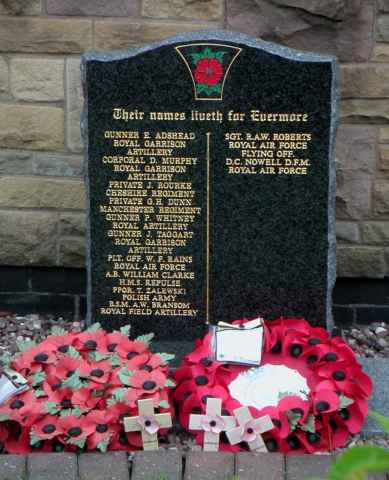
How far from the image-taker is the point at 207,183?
134 inches

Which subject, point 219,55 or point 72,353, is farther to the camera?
point 219,55

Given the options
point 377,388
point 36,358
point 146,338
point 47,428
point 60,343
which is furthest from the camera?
point 377,388

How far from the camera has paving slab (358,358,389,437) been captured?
3.05 m

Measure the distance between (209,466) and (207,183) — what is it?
1.24 m

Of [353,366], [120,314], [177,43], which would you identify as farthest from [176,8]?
[353,366]

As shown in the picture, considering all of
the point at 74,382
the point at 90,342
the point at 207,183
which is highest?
the point at 207,183

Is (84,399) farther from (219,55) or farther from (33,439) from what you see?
(219,55)

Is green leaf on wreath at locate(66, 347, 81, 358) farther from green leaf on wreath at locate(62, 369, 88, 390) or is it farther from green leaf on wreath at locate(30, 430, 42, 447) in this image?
green leaf on wreath at locate(30, 430, 42, 447)

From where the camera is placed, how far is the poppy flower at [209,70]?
3.29 meters

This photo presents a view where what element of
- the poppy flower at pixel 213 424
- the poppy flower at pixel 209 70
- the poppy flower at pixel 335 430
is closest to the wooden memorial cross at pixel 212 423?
the poppy flower at pixel 213 424

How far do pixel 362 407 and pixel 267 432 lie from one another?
1.22ft

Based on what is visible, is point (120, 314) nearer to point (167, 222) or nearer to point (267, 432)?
point (167, 222)

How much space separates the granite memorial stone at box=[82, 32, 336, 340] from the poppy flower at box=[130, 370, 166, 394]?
2.13 ft

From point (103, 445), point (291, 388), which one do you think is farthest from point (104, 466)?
point (291, 388)
